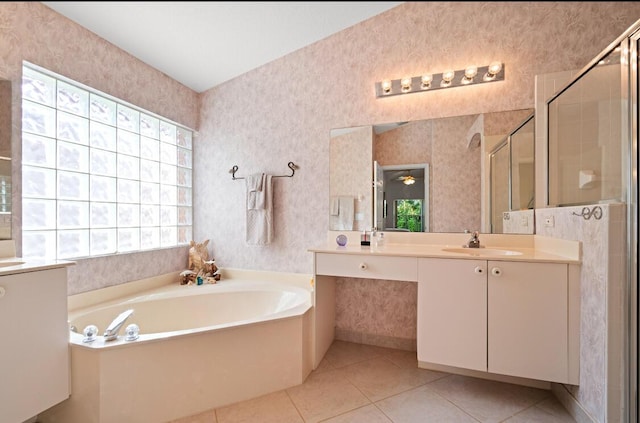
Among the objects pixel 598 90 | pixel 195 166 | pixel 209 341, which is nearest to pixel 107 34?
Result: pixel 209 341

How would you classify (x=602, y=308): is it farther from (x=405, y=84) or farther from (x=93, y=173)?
(x=93, y=173)

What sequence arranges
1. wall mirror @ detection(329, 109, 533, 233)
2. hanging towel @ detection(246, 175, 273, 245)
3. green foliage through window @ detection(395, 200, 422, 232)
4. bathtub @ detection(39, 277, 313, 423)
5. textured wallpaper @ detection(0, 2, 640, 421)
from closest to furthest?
bathtub @ detection(39, 277, 313, 423), textured wallpaper @ detection(0, 2, 640, 421), wall mirror @ detection(329, 109, 533, 233), green foliage through window @ detection(395, 200, 422, 232), hanging towel @ detection(246, 175, 273, 245)

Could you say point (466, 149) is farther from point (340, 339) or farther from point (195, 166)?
point (195, 166)

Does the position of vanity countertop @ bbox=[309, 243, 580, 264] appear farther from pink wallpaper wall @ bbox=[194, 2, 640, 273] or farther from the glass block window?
the glass block window

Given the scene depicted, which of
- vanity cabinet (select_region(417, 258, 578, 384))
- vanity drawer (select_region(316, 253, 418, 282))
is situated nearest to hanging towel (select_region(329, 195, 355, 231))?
vanity drawer (select_region(316, 253, 418, 282))

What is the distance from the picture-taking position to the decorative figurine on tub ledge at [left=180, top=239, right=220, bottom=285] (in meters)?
2.43

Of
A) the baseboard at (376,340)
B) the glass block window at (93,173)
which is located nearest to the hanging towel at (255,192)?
the glass block window at (93,173)

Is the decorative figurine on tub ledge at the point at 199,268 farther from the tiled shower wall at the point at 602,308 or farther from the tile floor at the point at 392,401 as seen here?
the tiled shower wall at the point at 602,308

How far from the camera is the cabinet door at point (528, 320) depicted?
139 cm

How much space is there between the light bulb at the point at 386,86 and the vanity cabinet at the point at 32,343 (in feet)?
7.19

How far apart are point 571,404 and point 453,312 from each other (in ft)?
2.31

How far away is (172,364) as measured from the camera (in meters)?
1.43

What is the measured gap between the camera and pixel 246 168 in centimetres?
258

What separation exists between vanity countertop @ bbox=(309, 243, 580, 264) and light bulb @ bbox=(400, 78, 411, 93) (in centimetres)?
112
